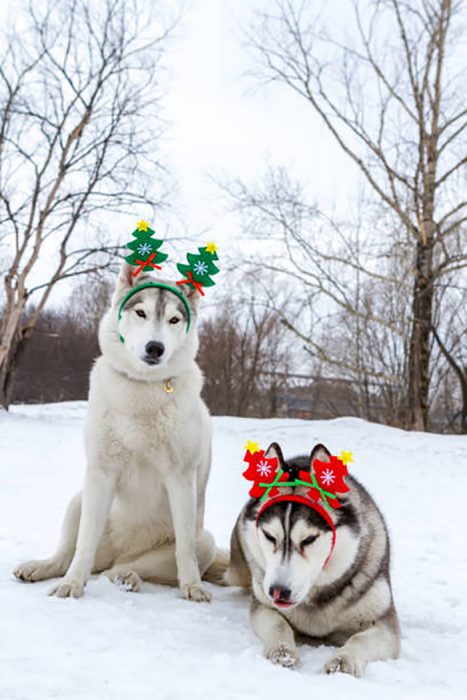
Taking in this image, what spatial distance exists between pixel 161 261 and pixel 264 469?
50.0 inches

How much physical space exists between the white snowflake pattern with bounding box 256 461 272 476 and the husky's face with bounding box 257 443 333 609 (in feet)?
0.60

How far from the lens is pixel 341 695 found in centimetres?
207

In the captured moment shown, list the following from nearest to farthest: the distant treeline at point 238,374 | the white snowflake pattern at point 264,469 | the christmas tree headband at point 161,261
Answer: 1. the white snowflake pattern at point 264,469
2. the christmas tree headband at point 161,261
3. the distant treeline at point 238,374

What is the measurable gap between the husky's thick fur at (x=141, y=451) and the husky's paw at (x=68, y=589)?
0.03ft

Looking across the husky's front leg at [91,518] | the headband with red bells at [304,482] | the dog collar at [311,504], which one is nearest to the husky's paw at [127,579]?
the husky's front leg at [91,518]

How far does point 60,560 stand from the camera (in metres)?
3.35

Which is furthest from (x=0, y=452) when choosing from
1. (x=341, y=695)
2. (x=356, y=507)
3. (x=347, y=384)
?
(x=347, y=384)

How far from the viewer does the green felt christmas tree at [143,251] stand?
333 centimetres

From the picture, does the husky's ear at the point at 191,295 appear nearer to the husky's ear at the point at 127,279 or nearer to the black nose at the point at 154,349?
the husky's ear at the point at 127,279

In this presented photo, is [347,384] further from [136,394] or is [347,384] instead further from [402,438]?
[136,394]

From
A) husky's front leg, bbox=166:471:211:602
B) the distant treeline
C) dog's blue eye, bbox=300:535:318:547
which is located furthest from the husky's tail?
the distant treeline

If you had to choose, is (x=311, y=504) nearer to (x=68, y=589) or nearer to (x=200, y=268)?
(x=68, y=589)

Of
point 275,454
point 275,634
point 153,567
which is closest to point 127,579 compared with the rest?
point 153,567

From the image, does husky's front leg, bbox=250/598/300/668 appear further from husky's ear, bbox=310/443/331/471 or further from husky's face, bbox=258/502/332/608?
husky's ear, bbox=310/443/331/471
